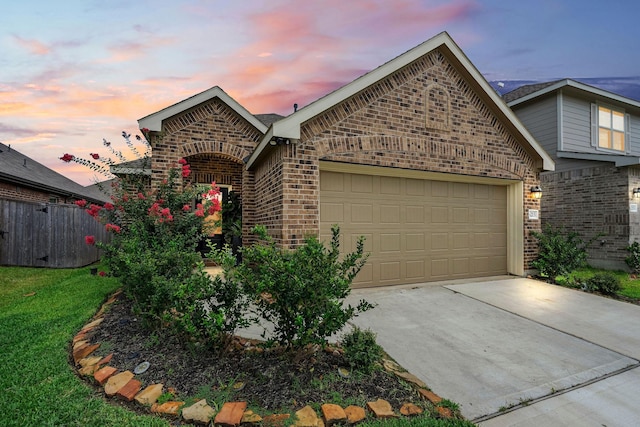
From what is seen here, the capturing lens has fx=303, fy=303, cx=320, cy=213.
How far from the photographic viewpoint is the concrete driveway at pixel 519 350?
2584mm

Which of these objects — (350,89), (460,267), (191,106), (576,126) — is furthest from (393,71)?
(576,126)

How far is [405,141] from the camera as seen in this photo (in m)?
6.36

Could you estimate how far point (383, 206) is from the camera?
6.42 metres

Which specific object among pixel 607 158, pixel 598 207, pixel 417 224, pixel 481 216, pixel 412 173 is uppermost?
pixel 607 158

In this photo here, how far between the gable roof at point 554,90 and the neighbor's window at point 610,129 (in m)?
0.49

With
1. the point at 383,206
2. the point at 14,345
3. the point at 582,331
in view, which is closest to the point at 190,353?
the point at 14,345

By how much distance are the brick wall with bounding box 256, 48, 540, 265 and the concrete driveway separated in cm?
219

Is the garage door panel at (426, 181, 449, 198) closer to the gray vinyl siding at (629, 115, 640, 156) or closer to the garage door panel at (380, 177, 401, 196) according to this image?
the garage door panel at (380, 177, 401, 196)

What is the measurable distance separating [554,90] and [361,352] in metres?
13.5

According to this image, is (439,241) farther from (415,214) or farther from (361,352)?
(361,352)

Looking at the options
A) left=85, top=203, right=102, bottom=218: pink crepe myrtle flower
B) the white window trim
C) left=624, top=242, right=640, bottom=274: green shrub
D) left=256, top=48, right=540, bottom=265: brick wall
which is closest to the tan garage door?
left=256, top=48, right=540, bottom=265: brick wall

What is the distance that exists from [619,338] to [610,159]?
8.25 metres

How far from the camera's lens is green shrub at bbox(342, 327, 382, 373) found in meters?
2.85

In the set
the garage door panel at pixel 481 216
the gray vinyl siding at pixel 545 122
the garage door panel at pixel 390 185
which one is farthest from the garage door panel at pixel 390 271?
the gray vinyl siding at pixel 545 122
